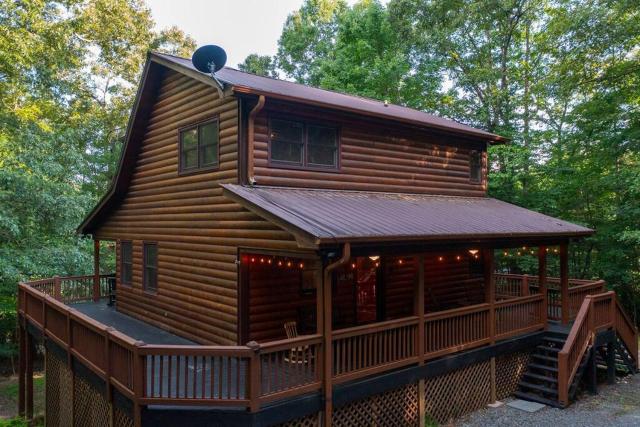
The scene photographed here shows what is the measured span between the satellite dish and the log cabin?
0.97 ft

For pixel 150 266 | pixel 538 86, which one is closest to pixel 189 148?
pixel 150 266

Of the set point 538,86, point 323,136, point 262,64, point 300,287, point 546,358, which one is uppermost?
point 262,64

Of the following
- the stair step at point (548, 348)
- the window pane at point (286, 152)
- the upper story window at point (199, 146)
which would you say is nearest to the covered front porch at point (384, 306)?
the stair step at point (548, 348)

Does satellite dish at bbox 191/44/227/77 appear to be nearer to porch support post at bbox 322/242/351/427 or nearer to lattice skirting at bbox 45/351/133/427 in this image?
porch support post at bbox 322/242/351/427

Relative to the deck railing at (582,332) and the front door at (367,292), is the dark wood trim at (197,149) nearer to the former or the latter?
the front door at (367,292)

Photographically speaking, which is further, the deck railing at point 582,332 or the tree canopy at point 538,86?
the tree canopy at point 538,86

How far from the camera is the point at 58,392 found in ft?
32.5

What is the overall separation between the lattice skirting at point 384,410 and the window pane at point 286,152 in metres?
4.66

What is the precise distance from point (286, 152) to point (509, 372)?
22.3 feet

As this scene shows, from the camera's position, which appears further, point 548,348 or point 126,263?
point 126,263

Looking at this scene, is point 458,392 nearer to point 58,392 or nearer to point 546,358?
point 546,358

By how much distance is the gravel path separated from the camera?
8078 mm

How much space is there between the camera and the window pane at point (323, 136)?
9.24 meters

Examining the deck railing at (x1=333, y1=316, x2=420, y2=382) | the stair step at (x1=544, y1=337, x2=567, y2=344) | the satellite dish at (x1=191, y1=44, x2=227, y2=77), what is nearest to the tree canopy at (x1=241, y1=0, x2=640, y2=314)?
the stair step at (x1=544, y1=337, x2=567, y2=344)
